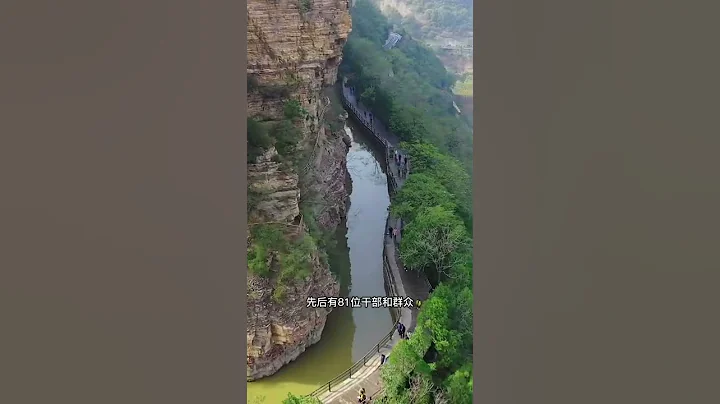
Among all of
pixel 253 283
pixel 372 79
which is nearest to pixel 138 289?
pixel 253 283

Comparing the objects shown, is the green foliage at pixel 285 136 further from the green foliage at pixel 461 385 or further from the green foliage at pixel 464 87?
the green foliage at pixel 461 385

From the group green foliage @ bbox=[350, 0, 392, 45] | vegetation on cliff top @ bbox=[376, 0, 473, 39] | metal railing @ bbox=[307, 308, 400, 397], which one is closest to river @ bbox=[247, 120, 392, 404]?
metal railing @ bbox=[307, 308, 400, 397]

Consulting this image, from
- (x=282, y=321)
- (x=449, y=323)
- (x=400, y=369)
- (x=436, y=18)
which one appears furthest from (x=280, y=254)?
(x=436, y=18)

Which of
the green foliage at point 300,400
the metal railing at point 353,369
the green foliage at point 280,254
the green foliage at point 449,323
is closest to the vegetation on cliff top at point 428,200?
the green foliage at point 449,323

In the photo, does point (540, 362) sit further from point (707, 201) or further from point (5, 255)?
point (5, 255)

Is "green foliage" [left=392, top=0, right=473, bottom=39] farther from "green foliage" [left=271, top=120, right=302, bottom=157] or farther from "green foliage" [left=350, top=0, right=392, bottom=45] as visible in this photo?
"green foliage" [left=271, top=120, right=302, bottom=157]

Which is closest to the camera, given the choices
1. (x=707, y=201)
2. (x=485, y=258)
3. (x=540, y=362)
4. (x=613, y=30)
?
(x=707, y=201)
